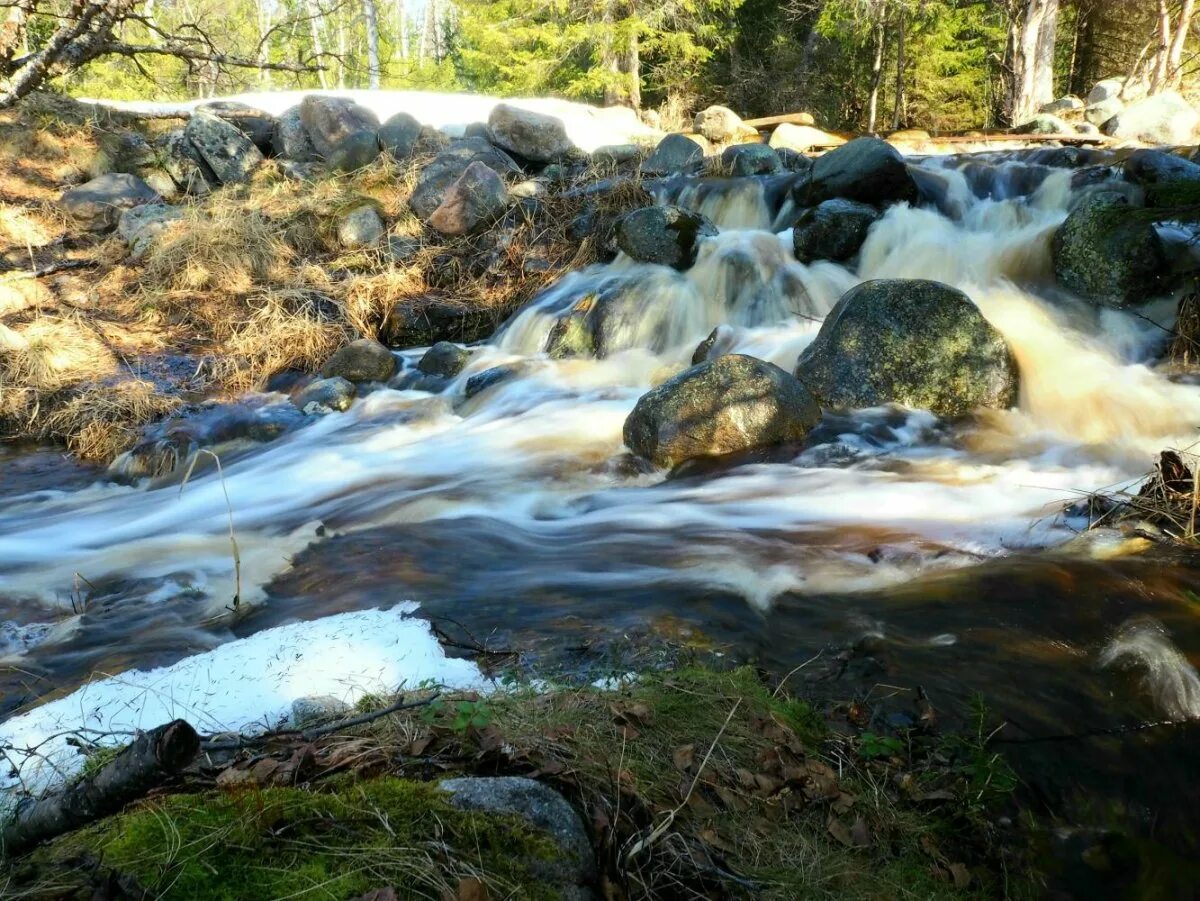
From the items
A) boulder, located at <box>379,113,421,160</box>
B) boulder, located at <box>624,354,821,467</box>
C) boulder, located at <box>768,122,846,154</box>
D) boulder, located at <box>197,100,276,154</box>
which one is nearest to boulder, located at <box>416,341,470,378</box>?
boulder, located at <box>624,354,821,467</box>

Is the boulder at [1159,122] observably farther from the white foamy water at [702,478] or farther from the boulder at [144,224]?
the boulder at [144,224]

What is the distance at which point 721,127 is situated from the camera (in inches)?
707

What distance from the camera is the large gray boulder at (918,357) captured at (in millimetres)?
6391

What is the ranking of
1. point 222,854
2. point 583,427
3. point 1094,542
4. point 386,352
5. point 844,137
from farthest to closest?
1. point 844,137
2. point 386,352
3. point 583,427
4. point 1094,542
5. point 222,854

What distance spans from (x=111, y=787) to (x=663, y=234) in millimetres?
8799

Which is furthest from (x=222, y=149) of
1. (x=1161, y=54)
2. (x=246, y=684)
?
(x=1161, y=54)

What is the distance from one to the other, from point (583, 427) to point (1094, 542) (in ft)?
13.1

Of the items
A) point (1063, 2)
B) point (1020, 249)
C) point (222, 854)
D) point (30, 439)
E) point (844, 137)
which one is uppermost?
point (1063, 2)

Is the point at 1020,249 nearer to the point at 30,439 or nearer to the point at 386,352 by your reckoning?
the point at 386,352

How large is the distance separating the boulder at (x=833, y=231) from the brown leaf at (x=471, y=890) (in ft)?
27.9

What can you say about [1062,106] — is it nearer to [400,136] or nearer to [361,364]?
[400,136]

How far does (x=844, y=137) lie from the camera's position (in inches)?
677

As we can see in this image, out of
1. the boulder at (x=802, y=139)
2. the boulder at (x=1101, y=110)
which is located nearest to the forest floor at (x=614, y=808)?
the boulder at (x=802, y=139)

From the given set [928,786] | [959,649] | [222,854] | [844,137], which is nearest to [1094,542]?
[959,649]
